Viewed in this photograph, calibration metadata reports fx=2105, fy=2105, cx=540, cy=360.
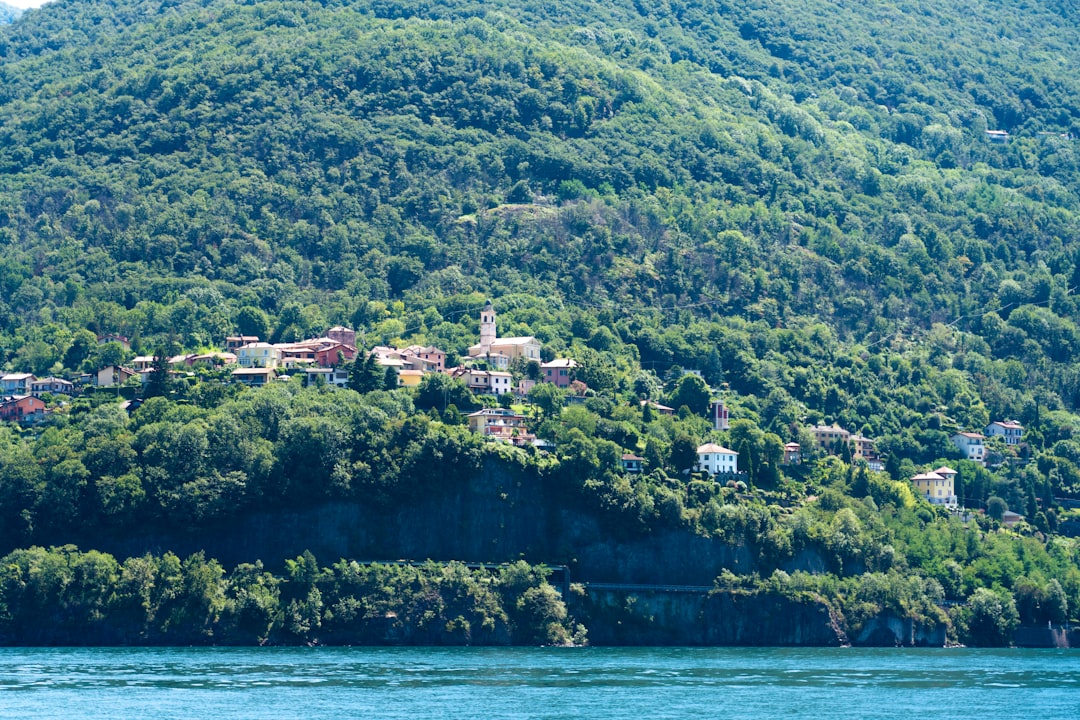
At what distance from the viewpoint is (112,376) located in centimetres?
15788

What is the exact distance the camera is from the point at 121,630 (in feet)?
395

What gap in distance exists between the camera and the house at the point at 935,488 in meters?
162

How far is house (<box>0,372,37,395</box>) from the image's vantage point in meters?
162

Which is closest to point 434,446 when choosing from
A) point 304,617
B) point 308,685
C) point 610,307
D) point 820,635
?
point 304,617

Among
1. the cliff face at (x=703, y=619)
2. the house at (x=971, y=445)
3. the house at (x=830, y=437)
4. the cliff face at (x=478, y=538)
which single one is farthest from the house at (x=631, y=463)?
the house at (x=971, y=445)

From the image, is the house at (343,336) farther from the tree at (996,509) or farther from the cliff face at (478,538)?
the tree at (996,509)

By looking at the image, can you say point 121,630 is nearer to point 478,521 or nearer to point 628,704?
point 478,521

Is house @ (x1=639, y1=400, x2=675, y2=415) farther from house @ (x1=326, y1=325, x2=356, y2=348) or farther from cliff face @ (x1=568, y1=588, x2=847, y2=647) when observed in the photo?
cliff face @ (x1=568, y1=588, x2=847, y2=647)

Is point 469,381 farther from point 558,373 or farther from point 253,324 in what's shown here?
point 253,324

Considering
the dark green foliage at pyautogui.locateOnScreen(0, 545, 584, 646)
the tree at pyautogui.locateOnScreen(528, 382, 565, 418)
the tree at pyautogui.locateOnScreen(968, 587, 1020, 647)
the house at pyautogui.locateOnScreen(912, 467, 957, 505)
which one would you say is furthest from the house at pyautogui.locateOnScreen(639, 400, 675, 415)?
the dark green foliage at pyautogui.locateOnScreen(0, 545, 584, 646)

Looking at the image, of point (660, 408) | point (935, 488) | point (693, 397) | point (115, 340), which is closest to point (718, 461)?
point (660, 408)

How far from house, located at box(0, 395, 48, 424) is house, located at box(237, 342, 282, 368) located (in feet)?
54.2

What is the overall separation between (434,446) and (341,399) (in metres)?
13.1

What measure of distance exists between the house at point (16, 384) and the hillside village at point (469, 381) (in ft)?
0.25
